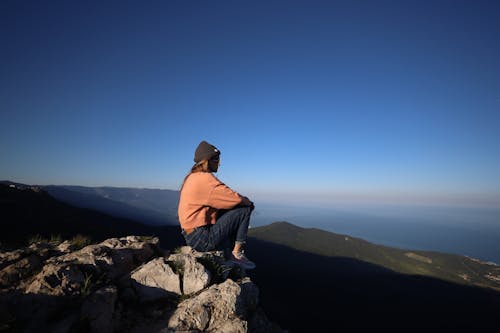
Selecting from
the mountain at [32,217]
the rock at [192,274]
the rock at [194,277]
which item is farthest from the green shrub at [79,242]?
the mountain at [32,217]

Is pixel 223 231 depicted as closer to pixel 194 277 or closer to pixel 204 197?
pixel 204 197

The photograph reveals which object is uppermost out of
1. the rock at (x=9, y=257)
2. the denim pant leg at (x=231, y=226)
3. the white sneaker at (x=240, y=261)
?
the denim pant leg at (x=231, y=226)

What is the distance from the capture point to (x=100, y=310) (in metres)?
4.37

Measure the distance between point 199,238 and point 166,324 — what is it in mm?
2339

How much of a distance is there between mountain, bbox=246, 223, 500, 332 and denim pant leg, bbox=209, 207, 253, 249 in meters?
114

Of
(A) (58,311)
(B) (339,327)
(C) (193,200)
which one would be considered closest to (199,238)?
A: (C) (193,200)

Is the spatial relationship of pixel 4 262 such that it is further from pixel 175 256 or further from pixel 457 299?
pixel 457 299

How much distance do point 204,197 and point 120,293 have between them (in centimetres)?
271

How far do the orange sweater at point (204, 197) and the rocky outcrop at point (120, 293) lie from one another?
1.10m

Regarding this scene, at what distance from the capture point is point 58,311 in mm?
4117

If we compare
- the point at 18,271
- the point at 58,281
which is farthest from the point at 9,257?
the point at 58,281

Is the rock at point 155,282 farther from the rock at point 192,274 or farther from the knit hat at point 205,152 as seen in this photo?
the knit hat at point 205,152

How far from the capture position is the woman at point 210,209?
6129 mm

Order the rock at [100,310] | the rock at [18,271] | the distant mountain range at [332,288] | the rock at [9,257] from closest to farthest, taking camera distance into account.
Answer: the rock at [100,310] → the rock at [18,271] → the rock at [9,257] → the distant mountain range at [332,288]
